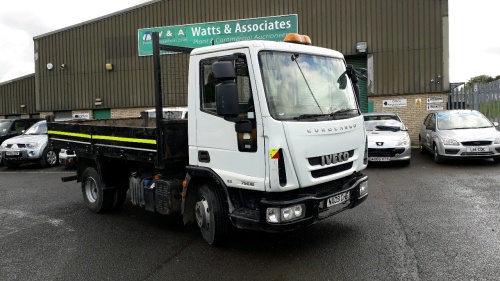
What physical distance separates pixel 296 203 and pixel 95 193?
14.5 feet

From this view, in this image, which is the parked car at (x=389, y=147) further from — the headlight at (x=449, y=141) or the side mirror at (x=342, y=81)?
the side mirror at (x=342, y=81)

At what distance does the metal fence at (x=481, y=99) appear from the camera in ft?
52.8

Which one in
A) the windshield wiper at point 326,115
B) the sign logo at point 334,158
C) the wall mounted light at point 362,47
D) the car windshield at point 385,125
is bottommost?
the sign logo at point 334,158

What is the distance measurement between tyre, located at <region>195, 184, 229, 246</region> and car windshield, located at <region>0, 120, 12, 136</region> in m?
14.6

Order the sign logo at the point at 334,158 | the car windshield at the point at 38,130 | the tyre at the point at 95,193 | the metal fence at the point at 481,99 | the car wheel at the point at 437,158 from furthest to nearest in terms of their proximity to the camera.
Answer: the metal fence at the point at 481,99 → the car windshield at the point at 38,130 → the car wheel at the point at 437,158 → the tyre at the point at 95,193 → the sign logo at the point at 334,158

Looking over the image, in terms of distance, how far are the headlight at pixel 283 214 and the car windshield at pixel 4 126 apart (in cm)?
1580

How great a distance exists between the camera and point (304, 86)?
478 centimetres

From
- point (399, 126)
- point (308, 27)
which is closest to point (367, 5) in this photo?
point (308, 27)

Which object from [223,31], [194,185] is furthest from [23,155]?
[194,185]

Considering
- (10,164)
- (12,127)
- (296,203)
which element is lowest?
(10,164)

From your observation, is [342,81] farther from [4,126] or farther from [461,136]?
[4,126]

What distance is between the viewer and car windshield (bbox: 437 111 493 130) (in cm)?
1174

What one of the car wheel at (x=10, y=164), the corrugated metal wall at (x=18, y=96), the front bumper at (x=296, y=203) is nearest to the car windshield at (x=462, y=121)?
the front bumper at (x=296, y=203)

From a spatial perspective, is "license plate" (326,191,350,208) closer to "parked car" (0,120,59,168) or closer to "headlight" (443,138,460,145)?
"headlight" (443,138,460,145)
